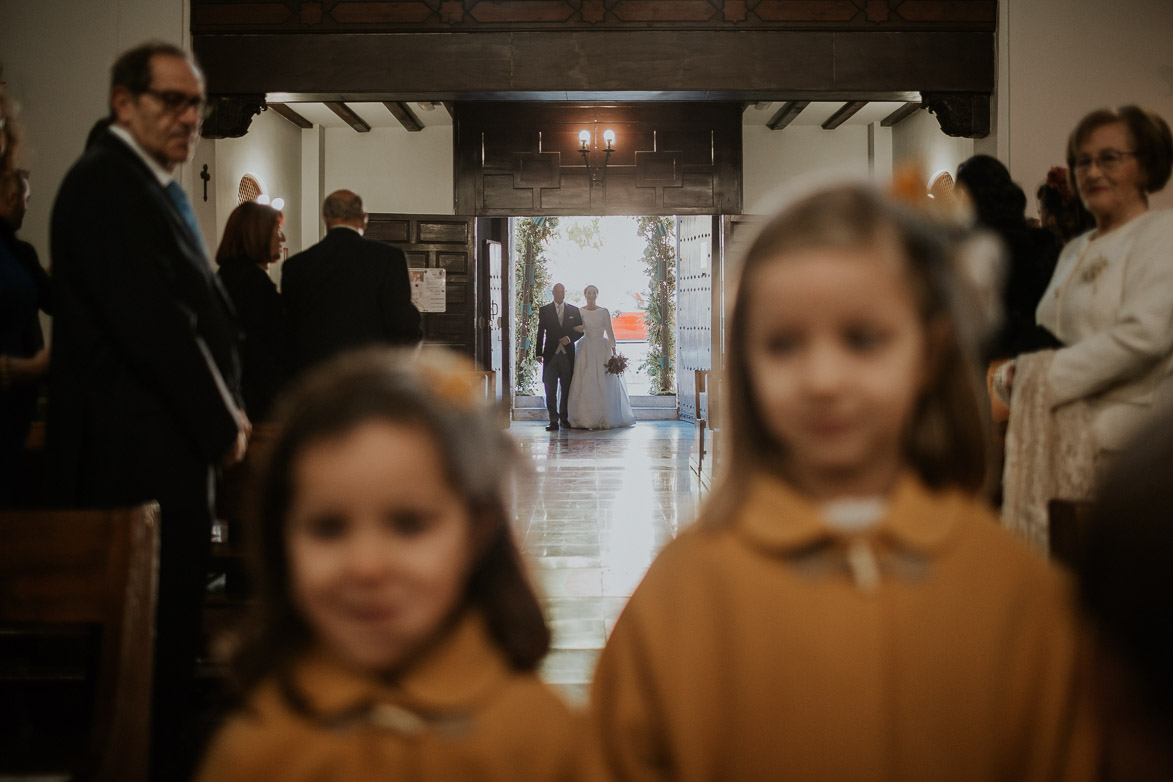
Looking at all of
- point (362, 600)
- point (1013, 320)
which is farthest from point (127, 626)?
point (1013, 320)

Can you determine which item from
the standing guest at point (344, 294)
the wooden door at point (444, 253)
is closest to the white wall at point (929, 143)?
the wooden door at point (444, 253)

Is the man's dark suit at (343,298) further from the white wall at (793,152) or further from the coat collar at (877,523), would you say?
the white wall at (793,152)

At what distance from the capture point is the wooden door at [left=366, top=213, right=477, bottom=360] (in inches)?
427

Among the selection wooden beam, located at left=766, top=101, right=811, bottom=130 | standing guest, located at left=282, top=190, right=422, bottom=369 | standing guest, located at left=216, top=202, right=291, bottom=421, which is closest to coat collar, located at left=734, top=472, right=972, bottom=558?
standing guest, located at left=216, top=202, right=291, bottom=421

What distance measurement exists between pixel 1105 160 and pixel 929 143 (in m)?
8.21

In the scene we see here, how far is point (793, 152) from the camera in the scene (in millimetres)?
11414

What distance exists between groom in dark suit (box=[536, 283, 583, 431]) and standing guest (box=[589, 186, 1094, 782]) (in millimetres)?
11922

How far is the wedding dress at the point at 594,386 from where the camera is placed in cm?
1304

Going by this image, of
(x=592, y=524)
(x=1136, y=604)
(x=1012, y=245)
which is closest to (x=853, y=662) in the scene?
(x=1136, y=604)

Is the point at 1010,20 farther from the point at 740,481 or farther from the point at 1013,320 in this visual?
the point at 740,481

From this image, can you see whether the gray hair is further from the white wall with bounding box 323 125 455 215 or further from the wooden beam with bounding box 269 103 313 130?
the white wall with bounding box 323 125 455 215

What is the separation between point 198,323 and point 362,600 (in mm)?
1684

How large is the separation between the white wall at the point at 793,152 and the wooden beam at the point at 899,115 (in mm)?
175

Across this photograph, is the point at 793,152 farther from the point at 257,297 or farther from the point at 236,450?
the point at 236,450
